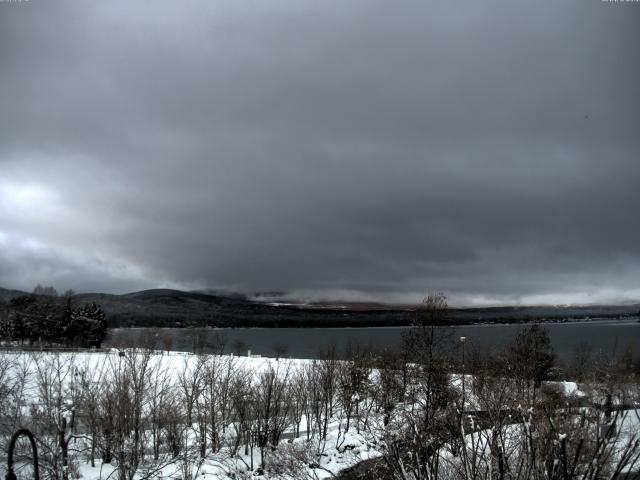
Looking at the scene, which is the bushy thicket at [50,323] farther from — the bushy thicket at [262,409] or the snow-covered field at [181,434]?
the snow-covered field at [181,434]

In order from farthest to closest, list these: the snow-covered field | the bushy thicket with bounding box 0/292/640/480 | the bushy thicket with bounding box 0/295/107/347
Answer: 1. the bushy thicket with bounding box 0/295/107/347
2. the snow-covered field
3. the bushy thicket with bounding box 0/292/640/480

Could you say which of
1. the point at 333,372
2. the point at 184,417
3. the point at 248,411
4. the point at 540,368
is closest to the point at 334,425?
the point at 333,372

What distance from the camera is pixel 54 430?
28969 mm

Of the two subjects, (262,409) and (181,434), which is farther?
(262,409)

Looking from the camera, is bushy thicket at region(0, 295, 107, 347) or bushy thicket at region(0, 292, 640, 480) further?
bushy thicket at region(0, 295, 107, 347)

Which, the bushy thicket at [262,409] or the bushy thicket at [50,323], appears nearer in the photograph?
the bushy thicket at [262,409]

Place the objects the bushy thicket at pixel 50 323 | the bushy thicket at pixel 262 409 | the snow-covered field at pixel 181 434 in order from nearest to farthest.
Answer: the bushy thicket at pixel 262 409 → the snow-covered field at pixel 181 434 → the bushy thicket at pixel 50 323

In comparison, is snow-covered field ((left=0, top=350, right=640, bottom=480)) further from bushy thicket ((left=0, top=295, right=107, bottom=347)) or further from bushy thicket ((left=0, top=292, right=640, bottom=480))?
bushy thicket ((left=0, top=295, right=107, bottom=347))

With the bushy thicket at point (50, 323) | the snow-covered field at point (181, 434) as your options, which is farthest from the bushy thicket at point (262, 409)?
the bushy thicket at point (50, 323)

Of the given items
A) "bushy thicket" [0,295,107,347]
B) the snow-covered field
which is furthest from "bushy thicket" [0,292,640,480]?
"bushy thicket" [0,295,107,347]

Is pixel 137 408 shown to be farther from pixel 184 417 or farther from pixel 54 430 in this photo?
pixel 184 417

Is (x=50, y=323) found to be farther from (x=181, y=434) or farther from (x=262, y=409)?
(x=181, y=434)

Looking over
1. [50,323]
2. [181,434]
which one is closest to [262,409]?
[181,434]

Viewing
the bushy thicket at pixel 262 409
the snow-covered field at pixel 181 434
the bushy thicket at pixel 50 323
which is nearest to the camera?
the bushy thicket at pixel 262 409
